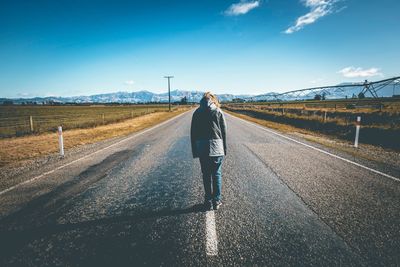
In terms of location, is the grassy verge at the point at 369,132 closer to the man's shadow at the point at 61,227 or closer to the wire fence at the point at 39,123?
the man's shadow at the point at 61,227

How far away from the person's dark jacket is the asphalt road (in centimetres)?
108

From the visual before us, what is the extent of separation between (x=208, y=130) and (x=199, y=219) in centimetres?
153

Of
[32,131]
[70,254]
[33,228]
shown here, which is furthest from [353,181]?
[32,131]

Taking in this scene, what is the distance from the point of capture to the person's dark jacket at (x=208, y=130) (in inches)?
159

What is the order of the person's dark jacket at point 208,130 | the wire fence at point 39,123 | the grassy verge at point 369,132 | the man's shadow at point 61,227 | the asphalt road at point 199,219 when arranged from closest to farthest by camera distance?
1. the asphalt road at point 199,219
2. the man's shadow at point 61,227
3. the person's dark jacket at point 208,130
4. the grassy verge at point 369,132
5. the wire fence at point 39,123

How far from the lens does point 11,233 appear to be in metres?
3.34

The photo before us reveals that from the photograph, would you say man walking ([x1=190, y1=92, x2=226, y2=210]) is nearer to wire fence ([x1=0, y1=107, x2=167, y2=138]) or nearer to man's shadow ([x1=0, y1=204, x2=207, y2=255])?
man's shadow ([x1=0, y1=204, x2=207, y2=255])

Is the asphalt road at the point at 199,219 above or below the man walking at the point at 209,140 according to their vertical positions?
below

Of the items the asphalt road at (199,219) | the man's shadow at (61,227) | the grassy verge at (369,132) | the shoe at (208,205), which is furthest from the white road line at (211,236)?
the grassy verge at (369,132)

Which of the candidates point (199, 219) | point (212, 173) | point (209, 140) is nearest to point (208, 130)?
point (209, 140)

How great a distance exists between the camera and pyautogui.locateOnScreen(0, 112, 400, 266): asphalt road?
2781 millimetres

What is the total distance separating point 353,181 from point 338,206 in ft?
5.96

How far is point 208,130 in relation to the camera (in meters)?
4.08

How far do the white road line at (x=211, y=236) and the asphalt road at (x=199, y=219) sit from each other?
0.01 m
